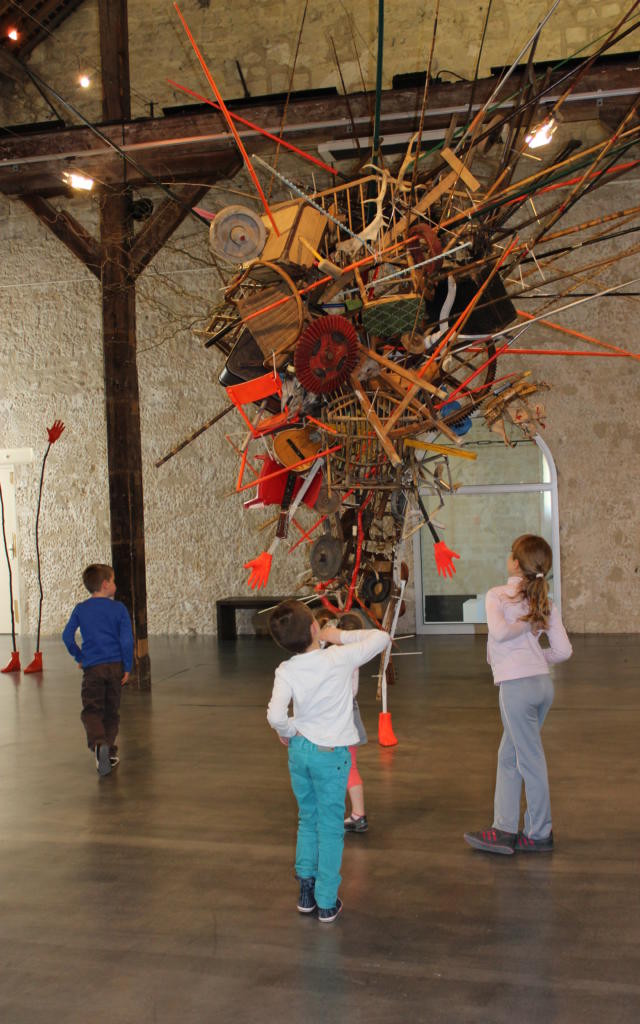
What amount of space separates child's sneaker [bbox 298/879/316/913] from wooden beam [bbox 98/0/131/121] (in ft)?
19.2

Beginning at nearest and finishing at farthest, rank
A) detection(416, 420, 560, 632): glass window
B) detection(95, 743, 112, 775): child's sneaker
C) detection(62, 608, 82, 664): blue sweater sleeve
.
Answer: detection(62, 608, 82, 664): blue sweater sleeve
detection(95, 743, 112, 775): child's sneaker
detection(416, 420, 560, 632): glass window

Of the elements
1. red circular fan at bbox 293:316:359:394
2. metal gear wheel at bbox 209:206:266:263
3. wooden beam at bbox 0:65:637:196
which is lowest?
red circular fan at bbox 293:316:359:394

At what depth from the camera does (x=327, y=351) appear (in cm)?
375

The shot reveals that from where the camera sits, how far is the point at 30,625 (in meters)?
10.1

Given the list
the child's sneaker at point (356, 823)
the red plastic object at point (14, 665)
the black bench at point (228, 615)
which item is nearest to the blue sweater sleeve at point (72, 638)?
the child's sneaker at point (356, 823)

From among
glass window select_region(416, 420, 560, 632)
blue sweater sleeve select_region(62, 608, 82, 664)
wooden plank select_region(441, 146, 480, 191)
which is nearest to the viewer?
wooden plank select_region(441, 146, 480, 191)

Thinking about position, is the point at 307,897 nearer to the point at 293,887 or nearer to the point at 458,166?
the point at 293,887

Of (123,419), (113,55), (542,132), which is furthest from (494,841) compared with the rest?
(113,55)

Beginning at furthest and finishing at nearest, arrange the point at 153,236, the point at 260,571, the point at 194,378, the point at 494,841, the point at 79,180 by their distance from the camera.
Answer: the point at 194,378 → the point at 153,236 → the point at 79,180 → the point at 260,571 → the point at 494,841

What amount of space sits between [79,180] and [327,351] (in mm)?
3764

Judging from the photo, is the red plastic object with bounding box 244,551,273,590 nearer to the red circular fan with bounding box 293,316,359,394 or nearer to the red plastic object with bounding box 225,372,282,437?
the red plastic object with bounding box 225,372,282,437

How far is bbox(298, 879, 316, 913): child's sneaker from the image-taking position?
3014mm

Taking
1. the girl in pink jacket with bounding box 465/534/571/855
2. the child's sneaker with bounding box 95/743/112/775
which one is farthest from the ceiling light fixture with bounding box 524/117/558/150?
the child's sneaker with bounding box 95/743/112/775

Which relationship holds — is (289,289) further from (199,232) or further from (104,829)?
(199,232)
